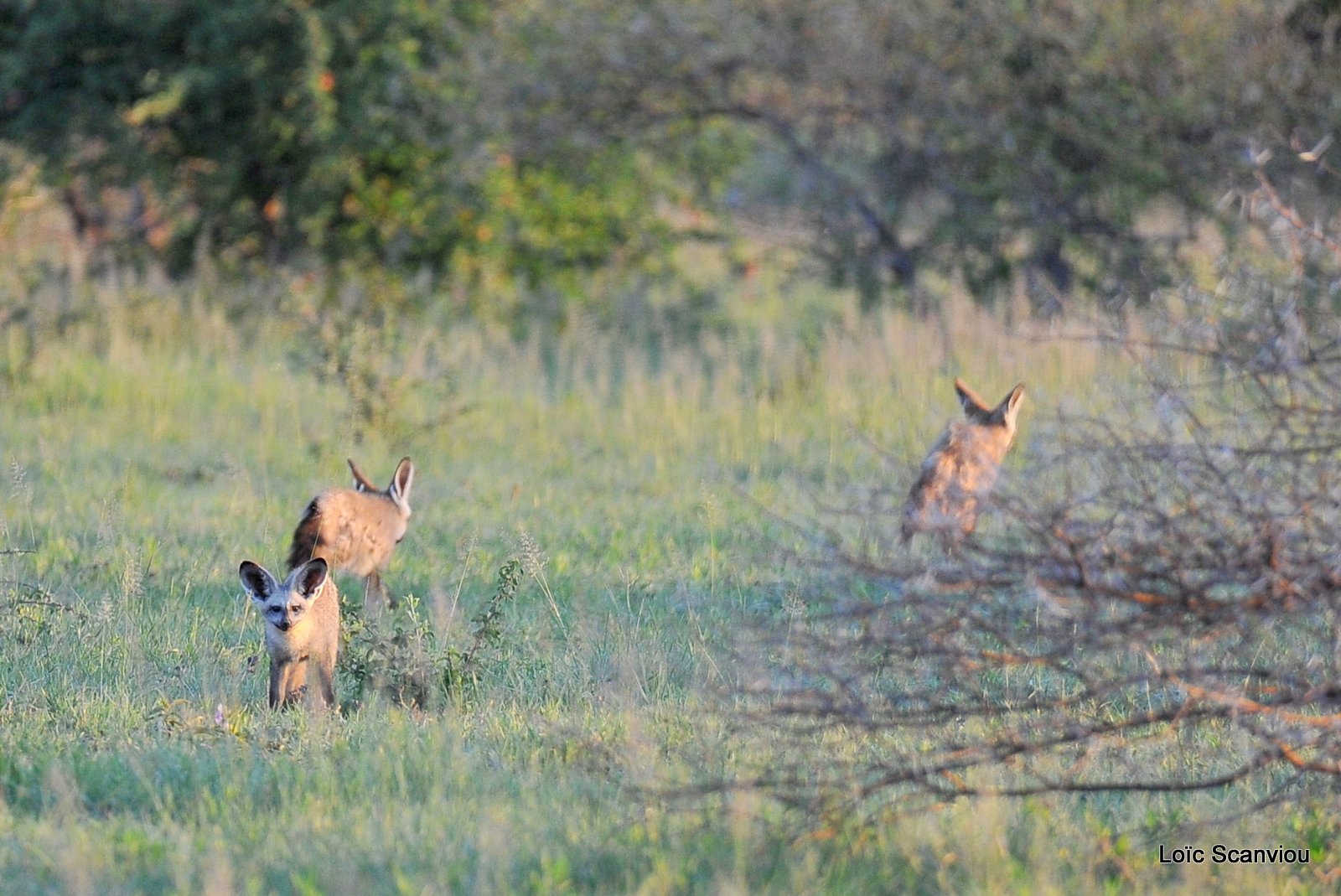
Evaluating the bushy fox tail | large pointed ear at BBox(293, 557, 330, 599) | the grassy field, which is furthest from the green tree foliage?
large pointed ear at BBox(293, 557, 330, 599)

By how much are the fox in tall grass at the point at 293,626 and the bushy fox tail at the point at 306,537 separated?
3.39 ft

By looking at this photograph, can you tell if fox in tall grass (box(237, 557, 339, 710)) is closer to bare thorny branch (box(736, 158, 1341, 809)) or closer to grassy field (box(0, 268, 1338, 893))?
grassy field (box(0, 268, 1338, 893))

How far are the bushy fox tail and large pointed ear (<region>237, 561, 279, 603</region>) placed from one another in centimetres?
105

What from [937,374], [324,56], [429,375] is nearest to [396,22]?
[324,56]

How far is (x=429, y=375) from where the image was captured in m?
12.2

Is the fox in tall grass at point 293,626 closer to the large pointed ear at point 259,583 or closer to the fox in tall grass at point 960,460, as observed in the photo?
the large pointed ear at point 259,583

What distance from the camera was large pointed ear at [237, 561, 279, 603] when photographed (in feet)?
18.6

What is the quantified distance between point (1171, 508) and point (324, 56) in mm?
11803

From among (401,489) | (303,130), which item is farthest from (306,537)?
(303,130)

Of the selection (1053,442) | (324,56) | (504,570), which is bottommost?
(504,570)

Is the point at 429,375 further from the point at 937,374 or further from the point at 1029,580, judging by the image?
the point at 1029,580

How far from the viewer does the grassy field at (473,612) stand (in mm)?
4145

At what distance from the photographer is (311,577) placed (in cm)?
576

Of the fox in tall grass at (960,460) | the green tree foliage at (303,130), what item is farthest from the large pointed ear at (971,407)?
the green tree foliage at (303,130)
